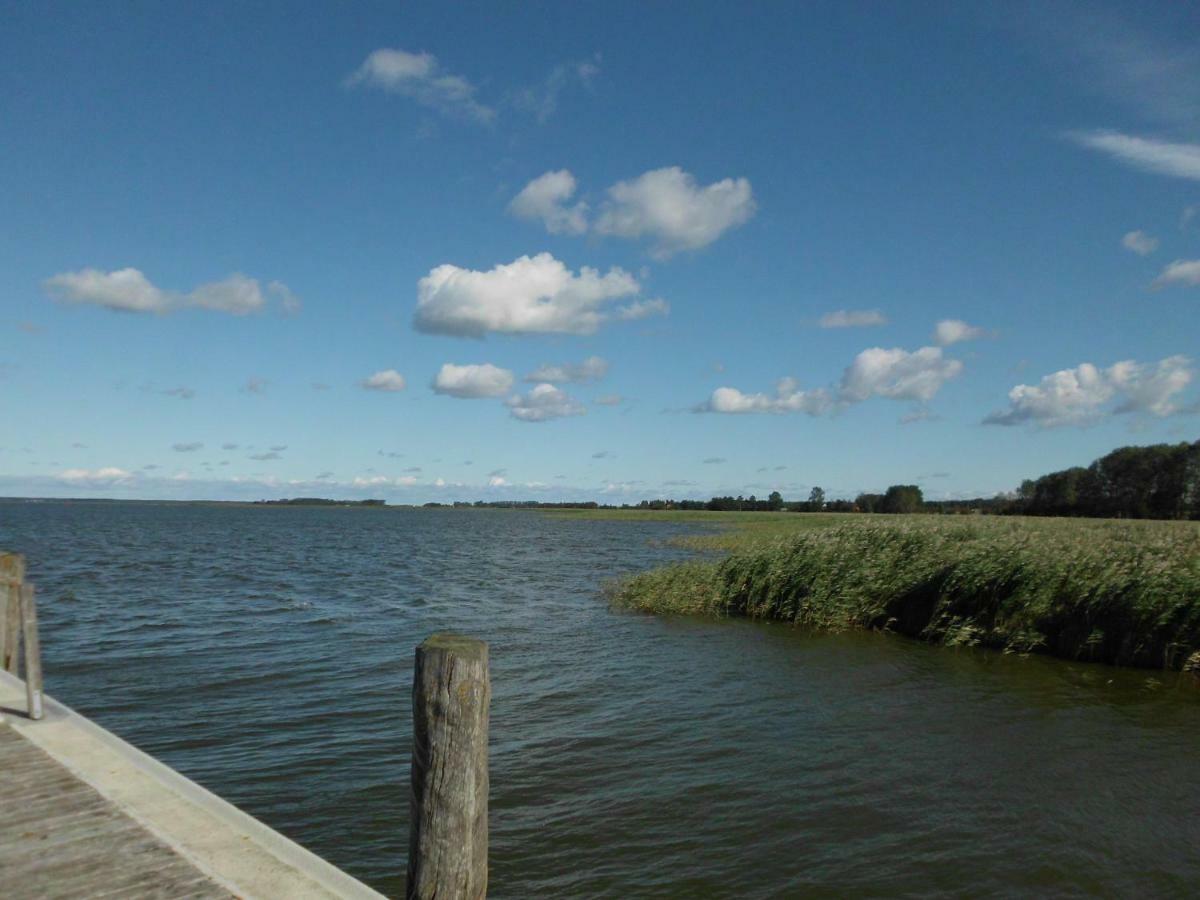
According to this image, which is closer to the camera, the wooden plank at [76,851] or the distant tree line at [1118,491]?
the wooden plank at [76,851]

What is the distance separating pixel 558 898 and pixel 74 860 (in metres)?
4.16

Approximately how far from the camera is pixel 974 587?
66.7ft

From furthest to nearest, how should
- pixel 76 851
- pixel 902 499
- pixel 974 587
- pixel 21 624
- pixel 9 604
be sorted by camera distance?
pixel 902 499, pixel 974 587, pixel 9 604, pixel 21 624, pixel 76 851

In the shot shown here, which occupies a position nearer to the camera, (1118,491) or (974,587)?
(974,587)

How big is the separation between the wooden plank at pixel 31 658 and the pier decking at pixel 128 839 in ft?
2.77

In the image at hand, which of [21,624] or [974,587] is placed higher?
[21,624]

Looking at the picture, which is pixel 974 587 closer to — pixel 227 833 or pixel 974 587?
pixel 974 587

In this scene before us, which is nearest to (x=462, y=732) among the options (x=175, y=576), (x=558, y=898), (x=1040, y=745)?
(x=558, y=898)

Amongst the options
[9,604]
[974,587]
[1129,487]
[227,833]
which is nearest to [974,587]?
[974,587]

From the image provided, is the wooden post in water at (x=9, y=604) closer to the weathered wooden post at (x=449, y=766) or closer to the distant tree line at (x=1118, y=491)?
the weathered wooden post at (x=449, y=766)

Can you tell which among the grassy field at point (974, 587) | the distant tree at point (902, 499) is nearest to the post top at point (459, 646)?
the grassy field at point (974, 587)

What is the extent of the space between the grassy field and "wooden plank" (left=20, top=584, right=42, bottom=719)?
18.3m

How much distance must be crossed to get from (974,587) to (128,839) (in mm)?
19378

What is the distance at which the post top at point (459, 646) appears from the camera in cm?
474
